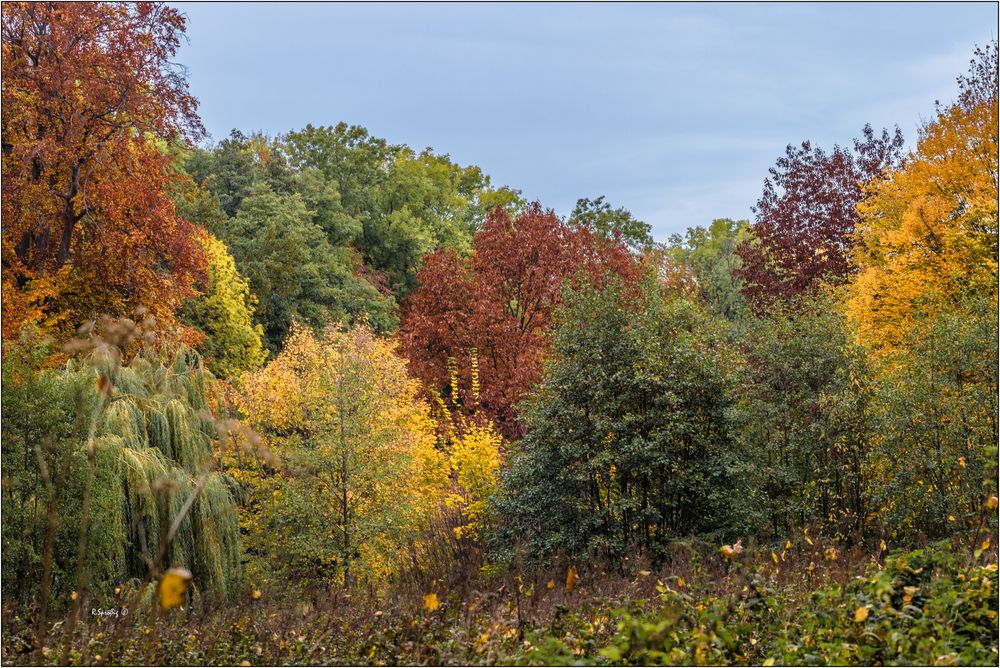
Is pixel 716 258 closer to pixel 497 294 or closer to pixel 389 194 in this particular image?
pixel 389 194

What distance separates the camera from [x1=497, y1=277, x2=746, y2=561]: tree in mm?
10898

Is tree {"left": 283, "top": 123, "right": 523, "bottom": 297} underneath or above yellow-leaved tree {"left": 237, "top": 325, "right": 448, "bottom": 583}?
above

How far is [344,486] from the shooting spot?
1405 cm

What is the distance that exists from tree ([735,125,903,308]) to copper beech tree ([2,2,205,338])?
16399 mm

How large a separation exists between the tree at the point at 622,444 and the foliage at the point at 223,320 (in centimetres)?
1192

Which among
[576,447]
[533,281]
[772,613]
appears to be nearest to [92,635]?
[772,613]

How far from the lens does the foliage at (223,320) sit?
21891 millimetres

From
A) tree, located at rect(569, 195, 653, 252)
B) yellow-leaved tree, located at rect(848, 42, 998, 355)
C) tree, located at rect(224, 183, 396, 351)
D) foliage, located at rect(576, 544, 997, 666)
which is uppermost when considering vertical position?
tree, located at rect(569, 195, 653, 252)

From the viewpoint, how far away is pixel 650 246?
136ft

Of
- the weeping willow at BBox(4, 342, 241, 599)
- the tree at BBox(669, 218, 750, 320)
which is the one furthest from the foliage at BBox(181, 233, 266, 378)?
the tree at BBox(669, 218, 750, 320)

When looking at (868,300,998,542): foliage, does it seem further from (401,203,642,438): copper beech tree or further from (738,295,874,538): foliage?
(401,203,642,438): copper beech tree

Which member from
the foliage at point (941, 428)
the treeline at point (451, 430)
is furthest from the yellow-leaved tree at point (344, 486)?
the foliage at point (941, 428)

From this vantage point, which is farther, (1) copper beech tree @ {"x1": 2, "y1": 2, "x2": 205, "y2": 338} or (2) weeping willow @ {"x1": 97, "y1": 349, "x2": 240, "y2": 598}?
(2) weeping willow @ {"x1": 97, "y1": 349, "x2": 240, "y2": 598}

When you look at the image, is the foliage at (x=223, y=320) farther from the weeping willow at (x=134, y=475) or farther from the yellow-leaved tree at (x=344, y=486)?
the weeping willow at (x=134, y=475)
